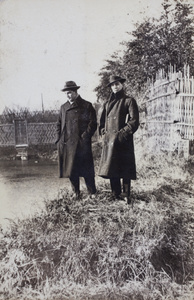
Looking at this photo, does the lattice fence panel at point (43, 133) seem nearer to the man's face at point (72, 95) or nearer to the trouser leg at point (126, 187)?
the man's face at point (72, 95)

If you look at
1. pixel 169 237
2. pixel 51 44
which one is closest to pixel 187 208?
pixel 169 237

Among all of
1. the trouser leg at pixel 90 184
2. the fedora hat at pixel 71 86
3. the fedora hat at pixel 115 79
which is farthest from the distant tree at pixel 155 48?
the trouser leg at pixel 90 184

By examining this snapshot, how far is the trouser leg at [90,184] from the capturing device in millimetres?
2676

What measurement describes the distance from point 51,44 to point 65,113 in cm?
66

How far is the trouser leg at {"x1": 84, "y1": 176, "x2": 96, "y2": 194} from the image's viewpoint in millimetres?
2676

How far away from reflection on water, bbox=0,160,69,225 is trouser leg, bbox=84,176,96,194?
19 cm

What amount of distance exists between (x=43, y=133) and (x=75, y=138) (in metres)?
0.32

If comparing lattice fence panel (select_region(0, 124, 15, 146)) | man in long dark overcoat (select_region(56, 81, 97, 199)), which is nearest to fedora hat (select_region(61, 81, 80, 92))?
man in long dark overcoat (select_region(56, 81, 97, 199))

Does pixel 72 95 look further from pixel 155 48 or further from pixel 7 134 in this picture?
pixel 155 48

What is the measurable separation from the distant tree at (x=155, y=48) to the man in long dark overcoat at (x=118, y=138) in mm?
104

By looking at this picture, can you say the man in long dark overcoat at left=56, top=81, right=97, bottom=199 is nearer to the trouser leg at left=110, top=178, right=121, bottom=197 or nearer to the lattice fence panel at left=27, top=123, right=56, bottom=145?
the lattice fence panel at left=27, top=123, right=56, bottom=145

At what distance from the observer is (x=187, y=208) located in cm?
267

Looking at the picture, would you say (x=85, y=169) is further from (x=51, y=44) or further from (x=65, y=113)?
(x=51, y=44)

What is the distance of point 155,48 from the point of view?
8.81 ft
